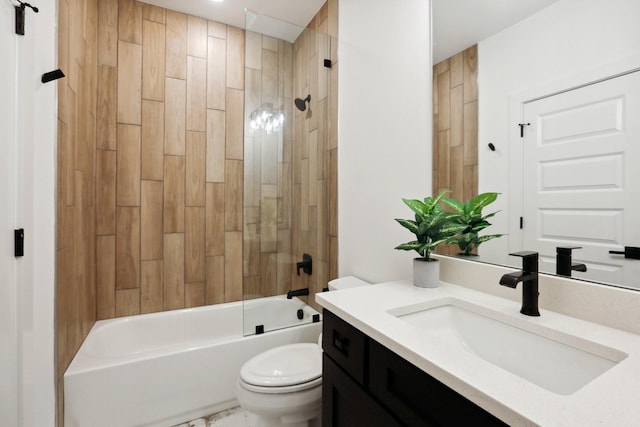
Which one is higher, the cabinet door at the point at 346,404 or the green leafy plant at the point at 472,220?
the green leafy plant at the point at 472,220

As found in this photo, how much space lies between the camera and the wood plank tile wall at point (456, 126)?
121 centimetres

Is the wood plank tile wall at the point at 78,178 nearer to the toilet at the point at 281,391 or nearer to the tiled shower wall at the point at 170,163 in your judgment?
the tiled shower wall at the point at 170,163

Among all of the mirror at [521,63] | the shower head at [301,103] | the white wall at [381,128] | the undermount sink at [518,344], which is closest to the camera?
the undermount sink at [518,344]

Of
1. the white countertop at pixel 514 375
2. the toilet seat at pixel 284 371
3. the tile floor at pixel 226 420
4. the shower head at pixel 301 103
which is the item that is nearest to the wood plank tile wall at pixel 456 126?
the white countertop at pixel 514 375

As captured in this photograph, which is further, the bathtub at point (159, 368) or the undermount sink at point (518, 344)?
the bathtub at point (159, 368)

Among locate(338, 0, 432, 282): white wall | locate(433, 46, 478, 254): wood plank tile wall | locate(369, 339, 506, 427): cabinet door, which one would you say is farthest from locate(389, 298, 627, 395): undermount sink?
locate(338, 0, 432, 282): white wall

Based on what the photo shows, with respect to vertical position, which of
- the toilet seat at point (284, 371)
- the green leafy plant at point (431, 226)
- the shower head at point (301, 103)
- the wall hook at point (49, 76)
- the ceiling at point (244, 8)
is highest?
the ceiling at point (244, 8)

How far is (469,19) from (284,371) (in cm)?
176

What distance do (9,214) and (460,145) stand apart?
1.70 meters

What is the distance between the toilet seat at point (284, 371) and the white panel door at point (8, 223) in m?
0.78

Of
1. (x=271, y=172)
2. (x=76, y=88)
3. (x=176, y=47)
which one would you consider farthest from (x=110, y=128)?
(x=271, y=172)

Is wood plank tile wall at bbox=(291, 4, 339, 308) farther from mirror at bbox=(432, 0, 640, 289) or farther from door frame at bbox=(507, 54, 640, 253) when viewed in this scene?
door frame at bbox=(507, 54, 640, 253)

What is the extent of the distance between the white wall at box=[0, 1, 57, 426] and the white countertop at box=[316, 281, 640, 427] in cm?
109

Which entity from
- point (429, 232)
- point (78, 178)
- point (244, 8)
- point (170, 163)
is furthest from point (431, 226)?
point (244, 8)
